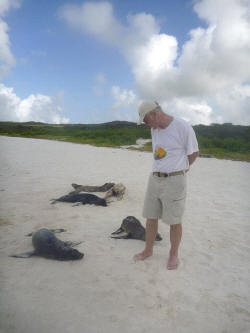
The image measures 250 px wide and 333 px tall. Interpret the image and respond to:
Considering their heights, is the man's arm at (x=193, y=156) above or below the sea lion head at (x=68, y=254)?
above

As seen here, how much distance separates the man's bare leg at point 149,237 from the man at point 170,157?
0.23 metres

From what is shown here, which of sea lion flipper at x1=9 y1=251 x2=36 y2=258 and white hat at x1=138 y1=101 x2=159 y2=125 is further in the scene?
sea lion flipper at x1=9 y1=251 x2=36 y2=258

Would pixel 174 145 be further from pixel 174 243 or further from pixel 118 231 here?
pixel 118 231

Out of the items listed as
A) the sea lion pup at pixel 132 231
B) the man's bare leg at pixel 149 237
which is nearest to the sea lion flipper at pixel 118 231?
the sea lion pup at pixel 132 231

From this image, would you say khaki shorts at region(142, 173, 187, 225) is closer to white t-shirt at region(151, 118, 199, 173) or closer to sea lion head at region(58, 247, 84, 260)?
white t-shirt at region(151, 118, 199, 173)

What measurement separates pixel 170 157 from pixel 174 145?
14 centimetres

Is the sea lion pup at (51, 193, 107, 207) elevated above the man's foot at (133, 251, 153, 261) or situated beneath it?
elevated above

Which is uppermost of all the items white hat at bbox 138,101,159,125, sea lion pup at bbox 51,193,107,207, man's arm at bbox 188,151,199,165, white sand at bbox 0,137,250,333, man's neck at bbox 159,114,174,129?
white hat at bbox 138,101,159,125

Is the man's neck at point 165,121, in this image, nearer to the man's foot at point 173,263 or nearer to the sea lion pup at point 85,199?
the man's foot at point 173,263

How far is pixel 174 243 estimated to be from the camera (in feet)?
11.0

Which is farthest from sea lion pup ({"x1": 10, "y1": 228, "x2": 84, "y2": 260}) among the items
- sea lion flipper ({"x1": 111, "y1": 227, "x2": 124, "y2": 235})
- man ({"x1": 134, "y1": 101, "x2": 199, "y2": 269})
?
man ({"x1": 134, "y1": 101, "x2": 199, "y2": 269})

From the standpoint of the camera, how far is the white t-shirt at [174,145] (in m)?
3.08

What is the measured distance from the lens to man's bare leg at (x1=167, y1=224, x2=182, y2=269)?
3.27 meters

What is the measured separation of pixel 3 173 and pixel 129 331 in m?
7.73
